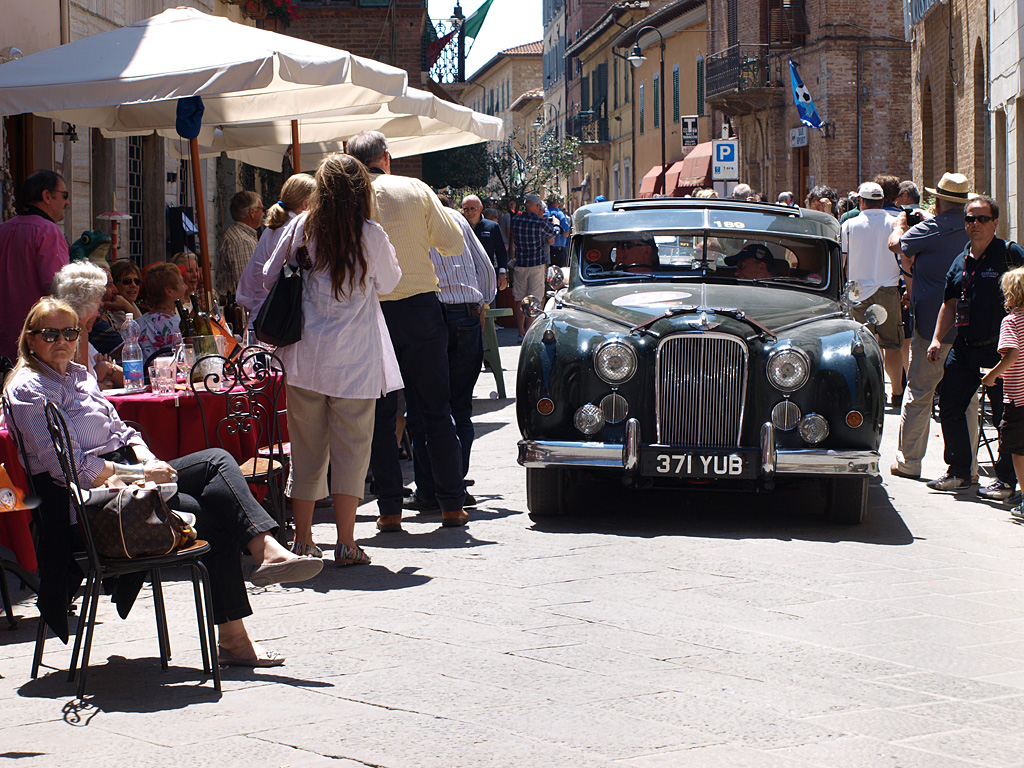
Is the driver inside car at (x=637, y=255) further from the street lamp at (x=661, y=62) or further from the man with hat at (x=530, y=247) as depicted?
the street lamp at (x=661, y=62)

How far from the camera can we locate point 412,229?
22.6ft

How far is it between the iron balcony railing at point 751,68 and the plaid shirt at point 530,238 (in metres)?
21.0

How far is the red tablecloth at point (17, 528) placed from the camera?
553 cm

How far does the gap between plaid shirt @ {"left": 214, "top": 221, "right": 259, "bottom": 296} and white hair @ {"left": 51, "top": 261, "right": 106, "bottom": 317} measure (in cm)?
355

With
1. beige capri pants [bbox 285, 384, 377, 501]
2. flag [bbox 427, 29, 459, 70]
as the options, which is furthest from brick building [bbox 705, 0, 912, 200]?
beige capri pants [bbox 285, 384, 377, 501]

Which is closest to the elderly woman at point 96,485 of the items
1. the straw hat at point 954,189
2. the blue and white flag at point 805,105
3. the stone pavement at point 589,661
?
the stone pavement at point 589,661

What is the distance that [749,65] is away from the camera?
37.4m

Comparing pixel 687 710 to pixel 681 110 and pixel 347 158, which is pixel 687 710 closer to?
pixel 347 158

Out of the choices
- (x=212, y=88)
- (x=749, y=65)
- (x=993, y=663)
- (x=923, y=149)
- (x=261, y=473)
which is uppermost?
(x=749, y=65)

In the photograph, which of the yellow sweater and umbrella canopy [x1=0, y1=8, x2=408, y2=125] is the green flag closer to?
umbrella canopy [x1=0, y1=8, x2=408, y2=125]

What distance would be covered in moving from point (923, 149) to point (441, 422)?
19966 millimetres

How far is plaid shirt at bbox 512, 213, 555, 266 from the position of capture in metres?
17.8

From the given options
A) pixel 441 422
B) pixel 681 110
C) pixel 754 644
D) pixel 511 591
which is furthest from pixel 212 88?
pixel 681 110

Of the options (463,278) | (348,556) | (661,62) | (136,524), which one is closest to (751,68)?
(661,62)
